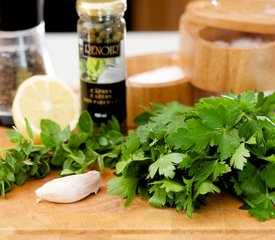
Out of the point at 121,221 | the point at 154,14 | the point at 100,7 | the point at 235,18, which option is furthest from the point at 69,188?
the point at 154,14

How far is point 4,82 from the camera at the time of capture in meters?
1.47

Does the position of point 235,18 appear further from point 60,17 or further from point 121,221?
point 60,17

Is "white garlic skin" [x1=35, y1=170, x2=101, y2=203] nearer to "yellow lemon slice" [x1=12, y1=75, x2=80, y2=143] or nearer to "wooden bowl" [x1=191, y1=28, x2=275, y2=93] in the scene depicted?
"yellow lemon slice" [x1=12, y1=75, x2=80, y2=143]

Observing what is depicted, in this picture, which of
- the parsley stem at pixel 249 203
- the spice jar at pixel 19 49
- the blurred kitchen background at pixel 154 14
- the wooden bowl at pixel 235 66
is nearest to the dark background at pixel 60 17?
the blurred kitchen background at pixel 154 14

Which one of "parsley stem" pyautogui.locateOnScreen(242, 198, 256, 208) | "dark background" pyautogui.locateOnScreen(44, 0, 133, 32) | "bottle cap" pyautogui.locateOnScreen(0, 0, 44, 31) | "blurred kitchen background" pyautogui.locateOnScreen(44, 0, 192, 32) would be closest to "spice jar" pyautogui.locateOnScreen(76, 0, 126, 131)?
"bottle cap" pyautogui.locateOnScreen(0, 0, 44, 31)

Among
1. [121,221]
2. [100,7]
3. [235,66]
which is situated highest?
[100,7]

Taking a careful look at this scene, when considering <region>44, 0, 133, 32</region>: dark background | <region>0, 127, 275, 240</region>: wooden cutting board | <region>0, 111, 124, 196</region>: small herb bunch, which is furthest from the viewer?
<region>44, 0, 133, 32</region>: dark background

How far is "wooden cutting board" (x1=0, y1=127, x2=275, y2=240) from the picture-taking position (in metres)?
1.07

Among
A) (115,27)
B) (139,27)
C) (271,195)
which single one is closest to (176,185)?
(271,195)

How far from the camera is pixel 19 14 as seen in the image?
142 centimetres

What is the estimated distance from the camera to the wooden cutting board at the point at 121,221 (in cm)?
107

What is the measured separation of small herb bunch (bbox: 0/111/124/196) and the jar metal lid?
18 centimetres

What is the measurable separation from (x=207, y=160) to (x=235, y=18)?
427 mm

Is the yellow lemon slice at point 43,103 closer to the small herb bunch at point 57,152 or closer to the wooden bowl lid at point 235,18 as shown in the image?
the small herb bunch at point 57,152
